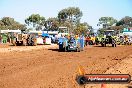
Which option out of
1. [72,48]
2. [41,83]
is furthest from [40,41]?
[41,83]

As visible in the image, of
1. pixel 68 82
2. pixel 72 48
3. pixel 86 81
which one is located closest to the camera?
pixel 86 81

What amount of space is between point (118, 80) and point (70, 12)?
105 metres

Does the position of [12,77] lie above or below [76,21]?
below

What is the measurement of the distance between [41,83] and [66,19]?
99071 millimetres

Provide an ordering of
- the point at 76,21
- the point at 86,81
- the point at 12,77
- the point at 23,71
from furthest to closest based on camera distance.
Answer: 1. the point at 76,21
2. the point at 23,71
3. the point at 12,77
4. the point at 86,81

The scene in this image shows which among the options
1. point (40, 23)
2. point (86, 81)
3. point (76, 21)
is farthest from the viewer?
point (40, 23)

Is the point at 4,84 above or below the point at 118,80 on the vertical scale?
below

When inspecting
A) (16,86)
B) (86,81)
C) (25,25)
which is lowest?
(16,86)

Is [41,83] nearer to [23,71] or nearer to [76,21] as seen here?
[23,71]

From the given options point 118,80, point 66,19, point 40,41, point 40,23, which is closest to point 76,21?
point 66,19

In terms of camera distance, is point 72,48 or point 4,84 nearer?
point 4,84

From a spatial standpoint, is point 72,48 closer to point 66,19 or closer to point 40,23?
point 66,19

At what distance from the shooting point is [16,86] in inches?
370

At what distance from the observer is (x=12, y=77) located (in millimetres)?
11133
